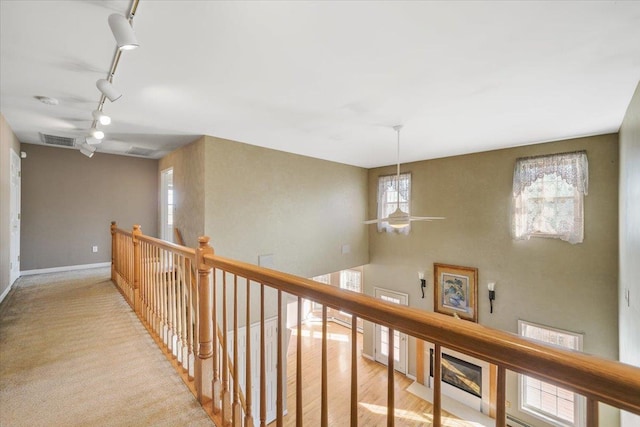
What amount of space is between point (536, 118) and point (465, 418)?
4634mm

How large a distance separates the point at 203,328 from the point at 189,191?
127 inches

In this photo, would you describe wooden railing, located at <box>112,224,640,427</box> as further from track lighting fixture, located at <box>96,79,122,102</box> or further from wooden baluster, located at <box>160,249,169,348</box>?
track lighting fixture, located at <box>96,79,122,102</box>

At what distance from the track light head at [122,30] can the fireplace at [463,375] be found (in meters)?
5.98

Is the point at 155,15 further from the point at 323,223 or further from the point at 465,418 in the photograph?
the point at 465,418

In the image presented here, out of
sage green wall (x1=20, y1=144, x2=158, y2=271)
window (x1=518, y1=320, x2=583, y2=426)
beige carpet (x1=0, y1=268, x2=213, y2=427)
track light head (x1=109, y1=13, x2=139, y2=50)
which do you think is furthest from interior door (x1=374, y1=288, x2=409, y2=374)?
track light head (x1=109, y1=13, x2=139, y2=50)

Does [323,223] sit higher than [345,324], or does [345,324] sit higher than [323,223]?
[323,223]

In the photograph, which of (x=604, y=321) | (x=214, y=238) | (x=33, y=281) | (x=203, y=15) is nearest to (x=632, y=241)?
(x=604, y=321)

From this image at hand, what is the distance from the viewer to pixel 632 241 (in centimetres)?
263

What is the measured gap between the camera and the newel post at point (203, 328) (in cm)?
173

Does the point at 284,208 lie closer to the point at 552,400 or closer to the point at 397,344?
the point at 397,344

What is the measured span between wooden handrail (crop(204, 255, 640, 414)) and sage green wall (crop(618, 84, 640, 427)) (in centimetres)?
286

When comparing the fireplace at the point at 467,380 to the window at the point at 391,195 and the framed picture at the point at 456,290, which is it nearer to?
the framed picture at the point at 456,290

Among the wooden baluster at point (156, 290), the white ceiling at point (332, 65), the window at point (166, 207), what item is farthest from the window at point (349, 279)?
the wooden baluster at point (156, 290)

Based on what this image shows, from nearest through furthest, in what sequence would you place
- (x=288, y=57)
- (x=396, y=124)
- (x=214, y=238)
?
1. (x=288, y=57)
2. (x=396, y=124)
3. (x=214, y=238)
